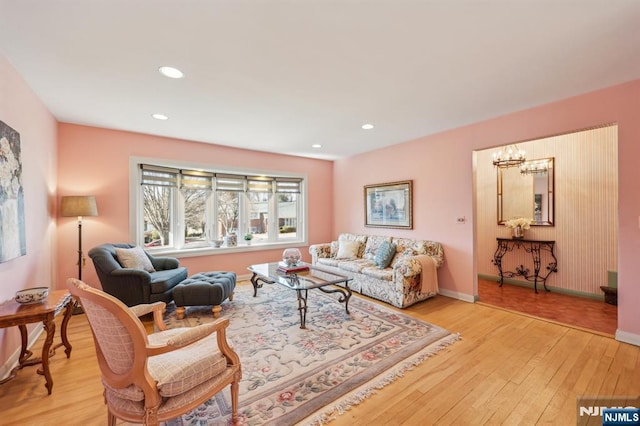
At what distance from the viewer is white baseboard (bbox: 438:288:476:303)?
3.76 meters

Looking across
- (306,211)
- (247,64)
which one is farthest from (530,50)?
(306,211)

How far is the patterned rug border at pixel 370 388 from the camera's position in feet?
5.52

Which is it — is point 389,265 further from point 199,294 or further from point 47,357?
point 47,357

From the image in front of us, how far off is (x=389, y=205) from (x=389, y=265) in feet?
4.02

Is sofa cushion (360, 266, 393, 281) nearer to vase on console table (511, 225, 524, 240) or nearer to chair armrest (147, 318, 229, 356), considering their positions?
vase on console table (511, 225, 524, 240)

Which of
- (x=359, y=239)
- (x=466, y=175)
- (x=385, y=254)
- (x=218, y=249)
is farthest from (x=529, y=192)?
(x=218, y=249)

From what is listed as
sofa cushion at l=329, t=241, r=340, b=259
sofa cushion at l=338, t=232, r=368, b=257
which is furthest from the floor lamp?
sofa cushion at l=338, t=232, r=368, b=257

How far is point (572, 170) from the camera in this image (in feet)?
13.3

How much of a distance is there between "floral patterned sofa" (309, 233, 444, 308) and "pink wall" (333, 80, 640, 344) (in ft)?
1.05

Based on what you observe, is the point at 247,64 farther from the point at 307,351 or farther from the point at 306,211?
the point at 306,211

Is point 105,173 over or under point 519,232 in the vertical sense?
over

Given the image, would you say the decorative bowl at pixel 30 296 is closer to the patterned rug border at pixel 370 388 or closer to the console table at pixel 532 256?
the patterned rug border at pixel 370 388

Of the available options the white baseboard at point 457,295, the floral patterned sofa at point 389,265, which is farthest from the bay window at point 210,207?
the white baseboard at point 457,295

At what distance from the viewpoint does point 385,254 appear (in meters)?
4.14
